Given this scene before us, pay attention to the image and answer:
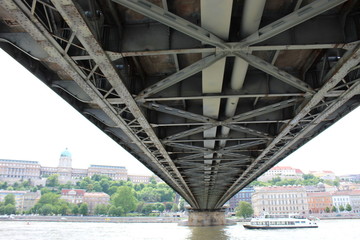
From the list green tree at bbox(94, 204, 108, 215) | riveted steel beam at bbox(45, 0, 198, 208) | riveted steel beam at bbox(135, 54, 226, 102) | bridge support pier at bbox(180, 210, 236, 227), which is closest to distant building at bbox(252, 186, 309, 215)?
green tree at bbox(94, 204, 108, 215)

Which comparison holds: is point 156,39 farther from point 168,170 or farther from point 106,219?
point 106,219

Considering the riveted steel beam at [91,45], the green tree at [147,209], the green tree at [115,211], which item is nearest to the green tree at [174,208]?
the green tree at [147,209]

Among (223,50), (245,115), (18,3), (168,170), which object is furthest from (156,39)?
(168,170)

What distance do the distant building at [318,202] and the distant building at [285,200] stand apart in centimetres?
719

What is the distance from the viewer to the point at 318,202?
127 m

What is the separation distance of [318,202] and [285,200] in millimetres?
18441

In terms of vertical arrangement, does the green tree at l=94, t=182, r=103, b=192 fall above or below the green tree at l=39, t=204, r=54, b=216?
above

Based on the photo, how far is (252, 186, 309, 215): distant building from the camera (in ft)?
386

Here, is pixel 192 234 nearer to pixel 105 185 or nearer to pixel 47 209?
pixel 47 209

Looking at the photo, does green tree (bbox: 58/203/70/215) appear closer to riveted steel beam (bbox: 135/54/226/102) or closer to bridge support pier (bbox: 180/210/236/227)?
bridge support pier (bbox: 180/210/236/227)

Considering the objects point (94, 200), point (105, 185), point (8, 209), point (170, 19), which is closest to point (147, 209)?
point (94, 200)

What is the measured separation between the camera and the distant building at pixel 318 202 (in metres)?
125

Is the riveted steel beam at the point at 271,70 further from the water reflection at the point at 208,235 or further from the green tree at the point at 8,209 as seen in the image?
the green tree at the point at 8,209

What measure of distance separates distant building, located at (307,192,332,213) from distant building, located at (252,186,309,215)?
7.19 meters
